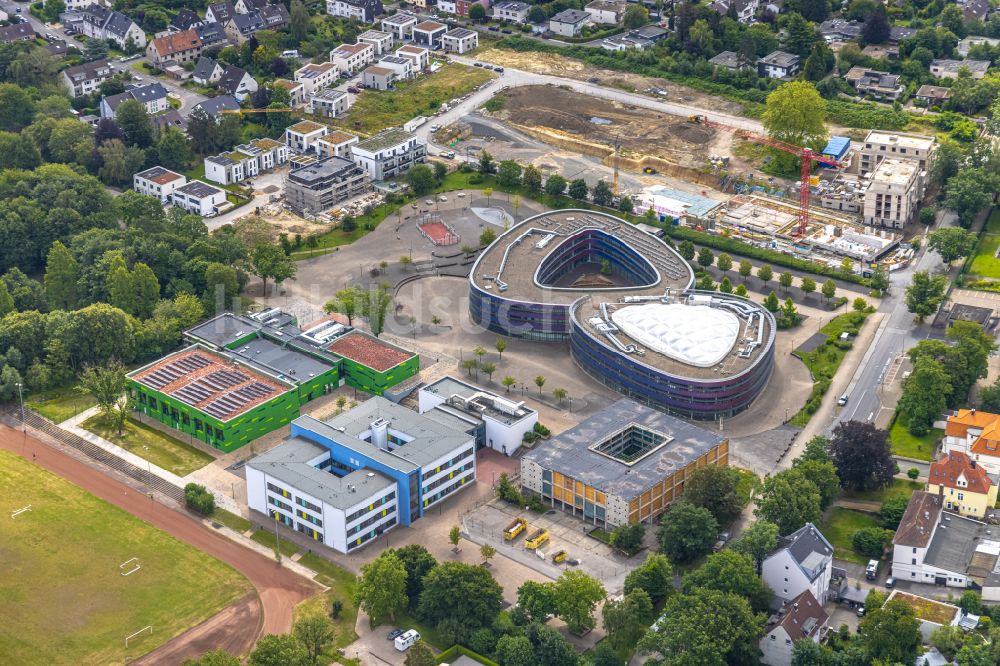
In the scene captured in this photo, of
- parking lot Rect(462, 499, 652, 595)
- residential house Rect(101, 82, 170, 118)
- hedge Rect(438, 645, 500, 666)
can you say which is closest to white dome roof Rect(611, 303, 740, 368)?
parking lot Rect(462, 499, 652, 595)

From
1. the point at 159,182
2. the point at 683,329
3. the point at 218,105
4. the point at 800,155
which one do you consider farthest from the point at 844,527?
the point at 218,105

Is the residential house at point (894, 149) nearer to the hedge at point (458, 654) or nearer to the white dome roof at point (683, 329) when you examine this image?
the white dome roof at point (683, 329)

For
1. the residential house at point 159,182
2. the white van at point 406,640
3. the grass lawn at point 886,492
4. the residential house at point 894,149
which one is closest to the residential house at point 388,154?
the residential house at point 159,182

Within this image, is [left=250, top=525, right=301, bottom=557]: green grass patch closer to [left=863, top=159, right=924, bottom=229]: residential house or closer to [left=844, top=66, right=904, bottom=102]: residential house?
[left=863, top=159, right=924, bottom=229]: residential house

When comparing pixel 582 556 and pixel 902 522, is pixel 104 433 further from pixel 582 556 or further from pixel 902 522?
pixel 902 522

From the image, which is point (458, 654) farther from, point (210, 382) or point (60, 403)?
point (60, 403)

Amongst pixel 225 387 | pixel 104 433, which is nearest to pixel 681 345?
pixel 225 387
